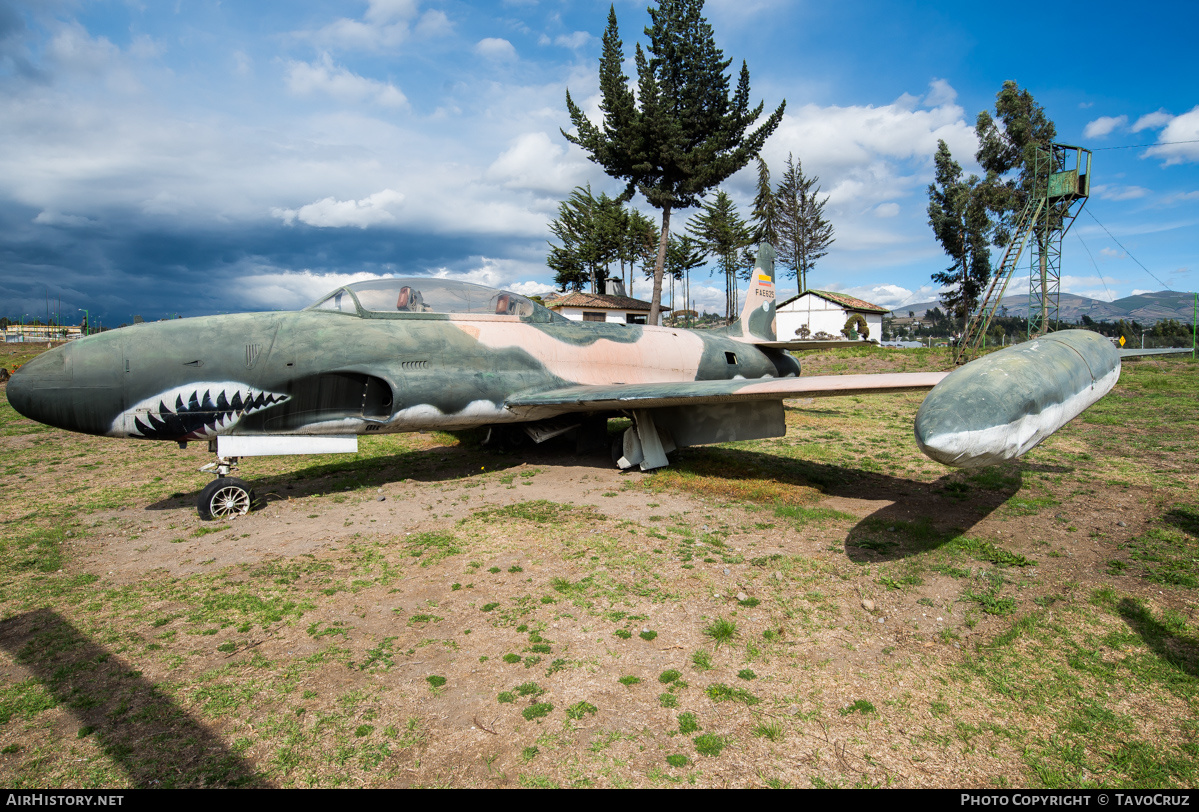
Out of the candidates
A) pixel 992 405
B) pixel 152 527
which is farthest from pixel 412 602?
pixel 992 405

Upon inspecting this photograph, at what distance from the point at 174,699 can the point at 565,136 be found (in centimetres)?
2916

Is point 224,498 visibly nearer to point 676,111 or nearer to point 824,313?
point 676,111

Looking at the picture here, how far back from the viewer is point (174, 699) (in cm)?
301

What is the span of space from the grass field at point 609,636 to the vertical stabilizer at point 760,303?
239 inches

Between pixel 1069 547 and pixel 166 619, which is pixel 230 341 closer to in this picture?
pixel 166 619

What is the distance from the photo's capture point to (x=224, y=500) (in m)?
6.27

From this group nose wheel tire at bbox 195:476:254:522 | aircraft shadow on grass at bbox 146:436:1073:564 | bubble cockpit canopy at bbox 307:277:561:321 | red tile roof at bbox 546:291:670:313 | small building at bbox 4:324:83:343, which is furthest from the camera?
small building at bbox 4:324:83:343

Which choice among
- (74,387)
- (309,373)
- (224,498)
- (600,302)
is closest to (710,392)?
(309,373)

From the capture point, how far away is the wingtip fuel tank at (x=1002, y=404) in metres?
3.61

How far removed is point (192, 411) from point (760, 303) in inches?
434

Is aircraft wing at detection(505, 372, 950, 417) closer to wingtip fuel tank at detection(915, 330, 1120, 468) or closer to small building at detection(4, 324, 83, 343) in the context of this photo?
wingtip fuel tank at detection(915, 330, 1120, 468)

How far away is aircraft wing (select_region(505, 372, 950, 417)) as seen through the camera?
21.3 feet

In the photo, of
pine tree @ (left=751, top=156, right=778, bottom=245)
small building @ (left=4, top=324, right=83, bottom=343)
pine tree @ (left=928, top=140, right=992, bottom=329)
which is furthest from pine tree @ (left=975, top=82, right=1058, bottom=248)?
small building @ (left=4, top=324, right=83, bottom=343)

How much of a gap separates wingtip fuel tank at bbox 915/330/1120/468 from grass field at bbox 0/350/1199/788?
128 centimetres
